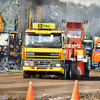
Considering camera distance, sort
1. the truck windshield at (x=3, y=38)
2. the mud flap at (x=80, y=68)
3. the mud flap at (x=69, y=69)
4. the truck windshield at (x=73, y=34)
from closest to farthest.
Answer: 1. the mud flap at (x=69, y=69)
2. the mud flap at (x=80, y=68)
3. the truck windshield at (x=3, y=38)
4. the truck windshield at (x=73, y=34)

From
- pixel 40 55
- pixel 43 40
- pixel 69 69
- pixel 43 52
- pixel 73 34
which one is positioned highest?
pixel 73 34

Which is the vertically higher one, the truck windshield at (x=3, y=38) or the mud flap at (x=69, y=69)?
the truck windshield at (x=3, y=38)

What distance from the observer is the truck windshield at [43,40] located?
52.1 feet

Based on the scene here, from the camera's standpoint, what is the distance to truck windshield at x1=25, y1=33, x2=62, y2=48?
1588 cm

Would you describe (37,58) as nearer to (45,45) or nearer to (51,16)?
(45,45)

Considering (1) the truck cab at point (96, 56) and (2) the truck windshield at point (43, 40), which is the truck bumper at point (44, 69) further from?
(1) the truck cab at point (96, 56)

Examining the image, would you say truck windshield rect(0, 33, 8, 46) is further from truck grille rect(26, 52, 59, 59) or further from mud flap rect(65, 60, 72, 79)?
truck grille rect(26, 52, 59, 59)

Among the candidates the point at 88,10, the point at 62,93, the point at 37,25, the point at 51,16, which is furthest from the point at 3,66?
the point at 88,10

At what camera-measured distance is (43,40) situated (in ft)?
52.3

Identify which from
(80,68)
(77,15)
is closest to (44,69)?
(80,68)

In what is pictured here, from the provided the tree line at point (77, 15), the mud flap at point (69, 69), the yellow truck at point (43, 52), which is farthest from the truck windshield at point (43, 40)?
the tree line at point (77, 15)

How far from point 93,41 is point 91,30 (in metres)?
71.3

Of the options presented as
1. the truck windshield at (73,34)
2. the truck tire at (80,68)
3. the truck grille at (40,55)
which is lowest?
the truck tire at (80,68)

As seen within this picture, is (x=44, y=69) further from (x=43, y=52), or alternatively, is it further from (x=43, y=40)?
(x=43, y=40)
